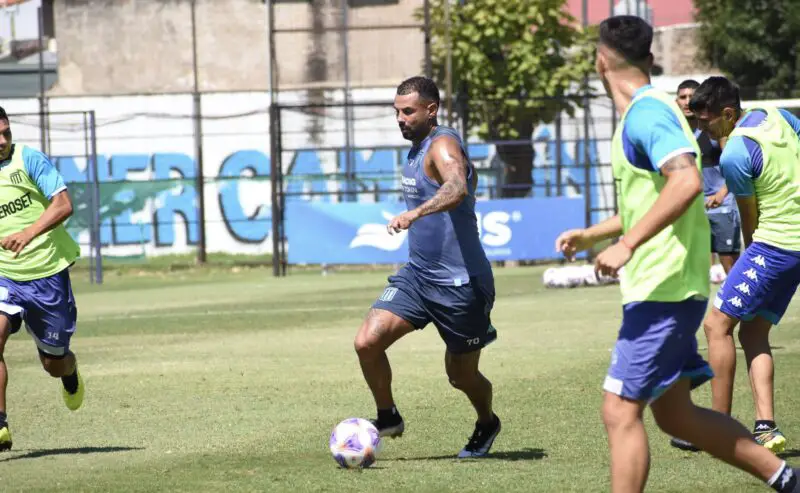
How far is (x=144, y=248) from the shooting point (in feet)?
110

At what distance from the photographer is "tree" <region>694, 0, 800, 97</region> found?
111ft

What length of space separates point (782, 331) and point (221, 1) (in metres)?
26.1

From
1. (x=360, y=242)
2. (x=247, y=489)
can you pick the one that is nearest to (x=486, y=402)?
(x=247, y=489)

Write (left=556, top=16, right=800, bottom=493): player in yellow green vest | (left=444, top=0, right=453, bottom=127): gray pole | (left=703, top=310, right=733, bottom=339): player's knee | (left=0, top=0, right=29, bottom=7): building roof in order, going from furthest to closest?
(left=0, top=0, right=29, bottom=7): building roof → (left=444, top=0, right=453, bottom=127): gray pole → (left=703, top=310, right=733, bottom=339): player's knee → (left=556, top=16, right=800, bottom=493): player in yellow green vest

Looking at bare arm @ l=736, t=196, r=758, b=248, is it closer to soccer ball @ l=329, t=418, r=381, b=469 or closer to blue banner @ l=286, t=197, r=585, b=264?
soccer ball @ l=329, t=418, r=381, b=469

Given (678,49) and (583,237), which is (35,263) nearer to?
(583,237)

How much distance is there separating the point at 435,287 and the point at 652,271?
2669 mm

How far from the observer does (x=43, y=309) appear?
9438 mm

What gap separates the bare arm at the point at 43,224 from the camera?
8.95 meters

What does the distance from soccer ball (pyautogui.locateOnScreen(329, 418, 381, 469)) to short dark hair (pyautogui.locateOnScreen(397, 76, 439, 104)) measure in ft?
6.10

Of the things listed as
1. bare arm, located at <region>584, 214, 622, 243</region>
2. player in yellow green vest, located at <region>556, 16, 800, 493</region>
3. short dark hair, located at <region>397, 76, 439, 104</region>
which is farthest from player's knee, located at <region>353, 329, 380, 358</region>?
player in yellow green vest, located at <region>556, 16, 800, 493</region>

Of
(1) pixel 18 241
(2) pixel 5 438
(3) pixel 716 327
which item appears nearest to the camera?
(3) pixel 716 327

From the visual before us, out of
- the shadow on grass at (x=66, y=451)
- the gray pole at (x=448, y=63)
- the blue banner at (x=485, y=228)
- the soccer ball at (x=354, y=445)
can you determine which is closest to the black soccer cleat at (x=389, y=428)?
the soccer ball at (x=354, y=445)

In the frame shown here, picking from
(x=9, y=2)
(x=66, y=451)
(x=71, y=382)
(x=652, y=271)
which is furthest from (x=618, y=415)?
(x=9, y=2)
